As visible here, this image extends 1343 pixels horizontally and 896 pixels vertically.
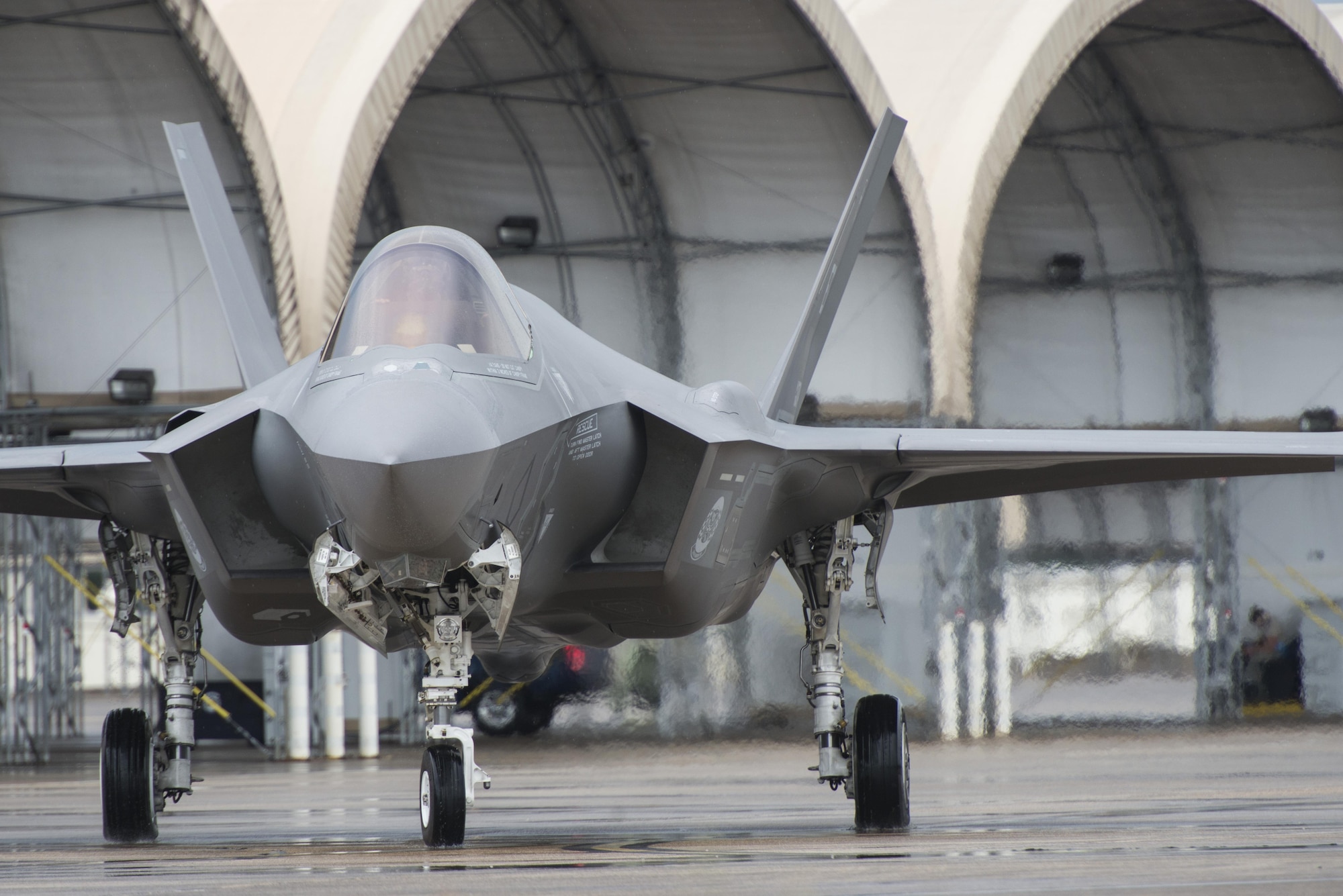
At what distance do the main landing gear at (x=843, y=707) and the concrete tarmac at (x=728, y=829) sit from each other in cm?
24

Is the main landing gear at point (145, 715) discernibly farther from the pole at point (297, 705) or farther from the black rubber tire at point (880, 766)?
the pole at point (297, 705)

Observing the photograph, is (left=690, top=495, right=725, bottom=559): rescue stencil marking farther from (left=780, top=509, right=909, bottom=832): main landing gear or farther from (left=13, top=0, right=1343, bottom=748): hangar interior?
(left=13, top=0, right=1343, bottom=748): hangar interior

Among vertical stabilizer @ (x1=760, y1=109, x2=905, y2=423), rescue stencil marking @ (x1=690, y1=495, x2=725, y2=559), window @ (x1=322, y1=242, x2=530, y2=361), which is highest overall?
vertical stabilizer @ (x1=760, y1=109, x2=905, y2=423)

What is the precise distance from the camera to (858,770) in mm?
7355

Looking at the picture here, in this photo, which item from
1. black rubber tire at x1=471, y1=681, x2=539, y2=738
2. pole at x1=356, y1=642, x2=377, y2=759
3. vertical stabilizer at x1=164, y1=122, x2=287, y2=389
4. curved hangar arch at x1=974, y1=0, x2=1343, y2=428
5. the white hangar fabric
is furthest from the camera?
curved hangar arch at x1=974, y1=0, x2=1343, y2=428

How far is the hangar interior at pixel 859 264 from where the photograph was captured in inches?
597

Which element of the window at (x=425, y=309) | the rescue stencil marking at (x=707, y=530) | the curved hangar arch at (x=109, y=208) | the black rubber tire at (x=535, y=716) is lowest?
the black rubber tire at (x=535, y=716)

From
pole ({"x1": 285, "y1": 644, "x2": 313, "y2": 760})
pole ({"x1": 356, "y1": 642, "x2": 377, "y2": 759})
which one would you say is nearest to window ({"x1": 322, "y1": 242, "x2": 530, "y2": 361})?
pole ({"x1": 285, "y1": 644, "x2": 313, "y2": 760})

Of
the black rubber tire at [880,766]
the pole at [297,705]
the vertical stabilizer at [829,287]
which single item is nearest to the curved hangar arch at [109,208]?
the pole at [297,705]

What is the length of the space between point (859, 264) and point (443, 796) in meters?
12.4

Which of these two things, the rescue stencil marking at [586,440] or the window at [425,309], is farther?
the rescue stencil marking at [586,440]

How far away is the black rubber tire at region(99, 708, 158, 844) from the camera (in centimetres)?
726

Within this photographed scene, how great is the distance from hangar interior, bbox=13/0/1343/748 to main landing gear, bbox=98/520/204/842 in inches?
245

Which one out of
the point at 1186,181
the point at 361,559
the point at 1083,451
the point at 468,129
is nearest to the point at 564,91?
the point at 468,129
